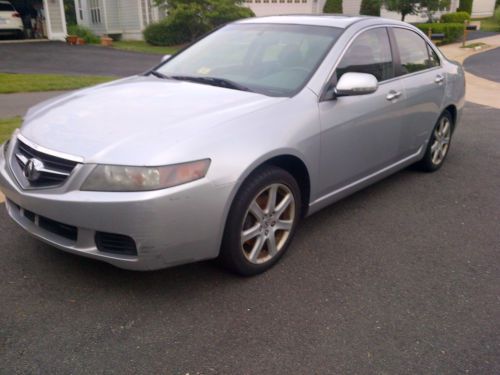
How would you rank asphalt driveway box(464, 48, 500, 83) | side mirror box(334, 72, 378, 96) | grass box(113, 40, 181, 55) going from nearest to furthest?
side mirror box(334, 72, 378, 96)
asphalt driveway box(464, 48, 500, 83)
grass box(113, 40, 181, 55)

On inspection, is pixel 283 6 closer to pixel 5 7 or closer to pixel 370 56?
pixel 5 7

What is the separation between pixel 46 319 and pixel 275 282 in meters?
1.39

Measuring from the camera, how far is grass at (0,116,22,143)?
6.04 m

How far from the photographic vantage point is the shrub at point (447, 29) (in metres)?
23.0

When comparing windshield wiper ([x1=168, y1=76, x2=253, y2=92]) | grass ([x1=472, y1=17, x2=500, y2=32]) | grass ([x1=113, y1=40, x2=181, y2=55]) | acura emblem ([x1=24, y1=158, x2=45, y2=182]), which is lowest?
grass ([x1=472, y1=17, x2=500, y2=32])

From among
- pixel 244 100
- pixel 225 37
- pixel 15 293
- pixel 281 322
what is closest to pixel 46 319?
pixel 15 293

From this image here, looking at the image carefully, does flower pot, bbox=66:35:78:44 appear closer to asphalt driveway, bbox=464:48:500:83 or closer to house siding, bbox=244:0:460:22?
house siding, bbox=244:0:460:22

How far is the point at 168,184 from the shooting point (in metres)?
2.74

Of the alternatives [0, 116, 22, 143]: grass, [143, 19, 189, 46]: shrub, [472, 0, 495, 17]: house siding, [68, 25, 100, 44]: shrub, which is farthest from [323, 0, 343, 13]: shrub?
[0, 116, 22, 143]: grass

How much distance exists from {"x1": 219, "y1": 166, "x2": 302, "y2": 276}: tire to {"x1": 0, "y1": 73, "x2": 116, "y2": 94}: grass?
25.3 ft

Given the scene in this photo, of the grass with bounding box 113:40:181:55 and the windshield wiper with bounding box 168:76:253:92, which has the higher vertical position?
the windshield wiper with bounding box 168:76:253:92

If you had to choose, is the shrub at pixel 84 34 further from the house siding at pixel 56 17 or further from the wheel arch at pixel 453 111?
the wheel arch at pixel 453 111

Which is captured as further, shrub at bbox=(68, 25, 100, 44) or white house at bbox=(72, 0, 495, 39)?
white house at bbox=(72, 0, 495, 39)

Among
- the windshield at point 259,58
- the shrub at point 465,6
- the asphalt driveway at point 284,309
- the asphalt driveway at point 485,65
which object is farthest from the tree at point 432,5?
the asphalt driveway at point 284,309
